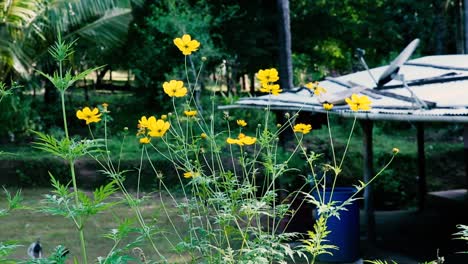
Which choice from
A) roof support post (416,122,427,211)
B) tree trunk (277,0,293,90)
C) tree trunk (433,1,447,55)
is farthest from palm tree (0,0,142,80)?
tree trunk (433,1,447,55)

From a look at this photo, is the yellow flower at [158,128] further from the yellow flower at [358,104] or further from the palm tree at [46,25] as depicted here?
the palm tree at [46,25]

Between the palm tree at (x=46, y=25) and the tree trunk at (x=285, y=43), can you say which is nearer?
the palm tree at (x=46, y=25)

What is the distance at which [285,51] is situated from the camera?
15.1 m

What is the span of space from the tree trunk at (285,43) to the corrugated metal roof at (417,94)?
5.31 meters

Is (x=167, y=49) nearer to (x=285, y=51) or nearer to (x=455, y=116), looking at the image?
(x=285, y=51)

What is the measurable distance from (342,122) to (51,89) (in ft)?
27.5

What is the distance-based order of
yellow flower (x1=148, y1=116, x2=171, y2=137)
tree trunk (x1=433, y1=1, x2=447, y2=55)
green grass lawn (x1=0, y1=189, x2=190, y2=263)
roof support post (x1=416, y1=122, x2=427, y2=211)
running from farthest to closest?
tree trunk (x1=433, y1=1, x2=447, y2=55), roof support post (x1=416, y1=122, x2=427, y2=211), green grass lawn (x1=0, y1=189, x2=190, y2=263), yellow flower (x1=148, y1=116, x2=171, y2=137)

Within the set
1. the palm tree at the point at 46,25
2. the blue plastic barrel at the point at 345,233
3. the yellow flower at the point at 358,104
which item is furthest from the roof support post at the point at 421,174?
the yellow flower at the point at 358,104

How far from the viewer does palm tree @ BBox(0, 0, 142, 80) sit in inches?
552

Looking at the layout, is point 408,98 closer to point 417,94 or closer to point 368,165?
point 417,94

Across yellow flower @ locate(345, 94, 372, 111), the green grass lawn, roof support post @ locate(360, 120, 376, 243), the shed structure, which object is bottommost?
the green grass lawn

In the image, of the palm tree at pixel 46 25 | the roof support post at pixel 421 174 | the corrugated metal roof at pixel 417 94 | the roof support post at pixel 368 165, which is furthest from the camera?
the palm tree at pixel 46 25

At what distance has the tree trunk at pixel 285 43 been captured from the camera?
15008 millimetres

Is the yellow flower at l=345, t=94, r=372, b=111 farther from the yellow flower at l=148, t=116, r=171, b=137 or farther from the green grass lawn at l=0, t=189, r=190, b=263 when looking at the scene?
the green grass lawn at l=0, t=189, r=190, b=263
